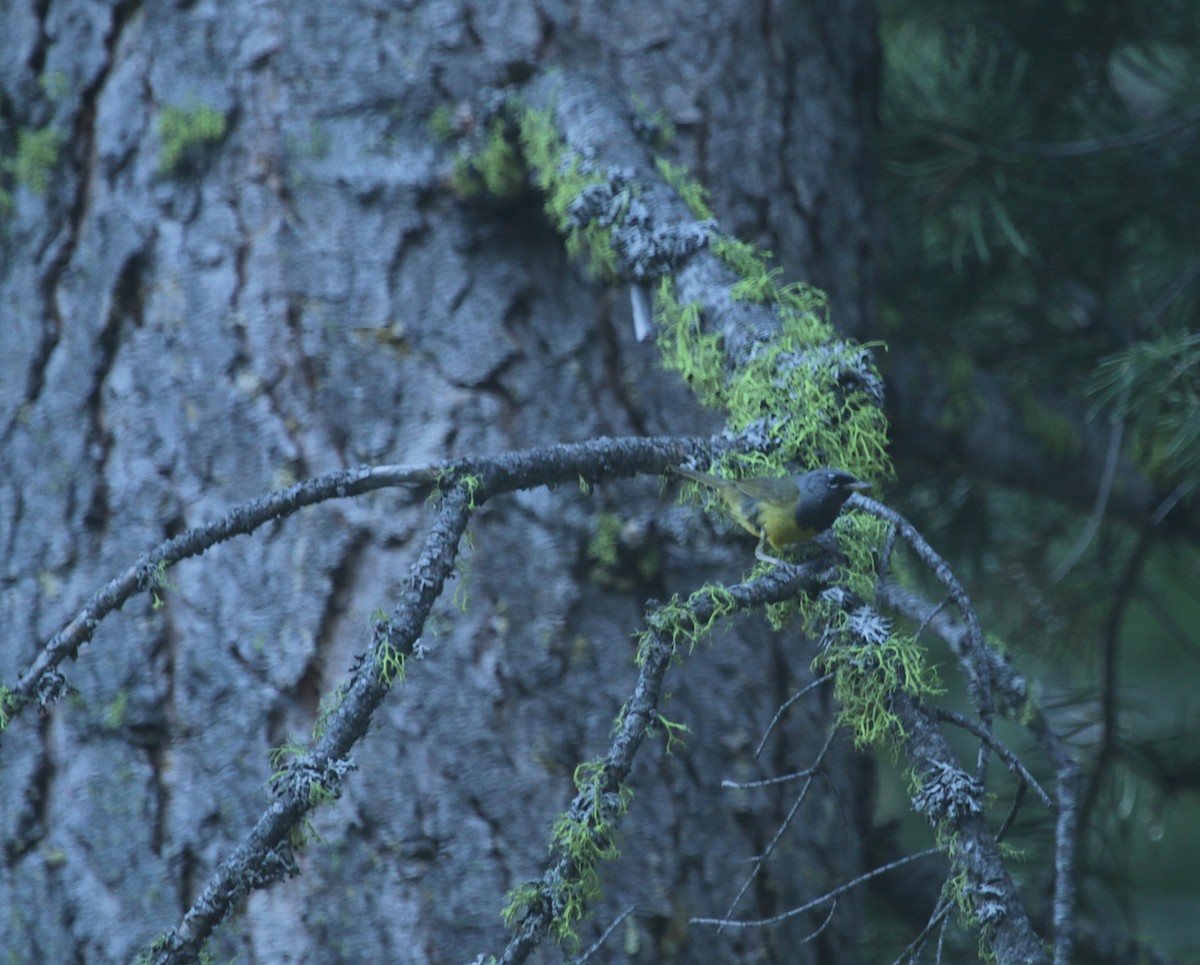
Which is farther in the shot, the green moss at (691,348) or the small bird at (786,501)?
the green moss at (691,348)

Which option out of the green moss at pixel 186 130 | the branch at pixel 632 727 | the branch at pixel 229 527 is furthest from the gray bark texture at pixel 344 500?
the branch at pixel 632 727

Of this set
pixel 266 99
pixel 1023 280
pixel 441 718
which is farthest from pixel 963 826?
pixel 1023 280

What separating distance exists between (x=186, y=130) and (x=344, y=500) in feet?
1.94

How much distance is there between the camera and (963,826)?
0.96 metres

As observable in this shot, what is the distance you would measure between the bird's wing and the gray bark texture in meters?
0.39

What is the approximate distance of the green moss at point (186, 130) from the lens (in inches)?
62.7

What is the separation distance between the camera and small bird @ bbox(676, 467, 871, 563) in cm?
112

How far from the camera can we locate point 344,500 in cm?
152

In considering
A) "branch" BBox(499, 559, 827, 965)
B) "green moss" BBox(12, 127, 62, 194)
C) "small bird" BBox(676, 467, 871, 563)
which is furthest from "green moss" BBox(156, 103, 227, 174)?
"branch" BBox(499, 559, 827, 965)

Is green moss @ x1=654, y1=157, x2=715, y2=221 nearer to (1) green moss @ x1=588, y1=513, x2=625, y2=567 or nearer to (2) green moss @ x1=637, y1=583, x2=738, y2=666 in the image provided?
(1) green moss @ x1=588, y1=513, x2=625, y2=567

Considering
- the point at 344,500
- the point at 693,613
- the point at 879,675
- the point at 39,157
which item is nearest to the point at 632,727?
the point at 693,613

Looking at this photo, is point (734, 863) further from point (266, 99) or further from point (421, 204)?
point (266, 99)

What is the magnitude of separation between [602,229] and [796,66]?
1.84 feet

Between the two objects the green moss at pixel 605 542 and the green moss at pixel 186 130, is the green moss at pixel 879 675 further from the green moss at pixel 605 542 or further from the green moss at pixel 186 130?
the green moss at pixel 186 130
